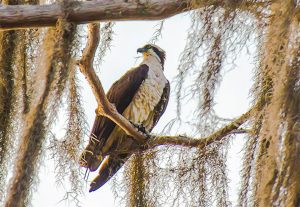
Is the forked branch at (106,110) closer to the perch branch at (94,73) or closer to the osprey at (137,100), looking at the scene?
the perch branch at (94,73)

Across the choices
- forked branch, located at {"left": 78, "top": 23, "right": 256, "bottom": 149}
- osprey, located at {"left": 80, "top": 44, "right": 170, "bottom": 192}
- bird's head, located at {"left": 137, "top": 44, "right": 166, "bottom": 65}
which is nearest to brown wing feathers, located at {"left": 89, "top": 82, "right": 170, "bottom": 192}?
osprey, located at {"left": 80, "top": 44, "right": 170, "bottom": 192}

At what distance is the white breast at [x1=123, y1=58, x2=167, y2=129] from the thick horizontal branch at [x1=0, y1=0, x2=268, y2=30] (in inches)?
106

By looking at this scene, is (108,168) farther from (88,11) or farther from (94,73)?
(88,11)

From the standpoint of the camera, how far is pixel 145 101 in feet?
18.2

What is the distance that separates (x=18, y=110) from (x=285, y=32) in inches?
57.3

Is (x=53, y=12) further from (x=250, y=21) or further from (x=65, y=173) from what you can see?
(x=250, y=21)

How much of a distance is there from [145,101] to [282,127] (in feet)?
12.9

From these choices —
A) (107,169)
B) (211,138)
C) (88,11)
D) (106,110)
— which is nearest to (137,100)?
(107,169)

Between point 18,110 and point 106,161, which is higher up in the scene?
point 106,161

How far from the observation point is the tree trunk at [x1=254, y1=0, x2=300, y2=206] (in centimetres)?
157

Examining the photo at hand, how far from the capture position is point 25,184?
2.18 m

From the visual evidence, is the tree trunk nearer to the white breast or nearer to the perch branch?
the perch branch

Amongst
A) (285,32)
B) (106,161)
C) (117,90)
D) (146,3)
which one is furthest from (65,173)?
(117,90)

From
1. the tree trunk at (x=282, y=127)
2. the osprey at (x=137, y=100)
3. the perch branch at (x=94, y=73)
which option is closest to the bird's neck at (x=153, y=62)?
the osprey at (x=137, y=100)
